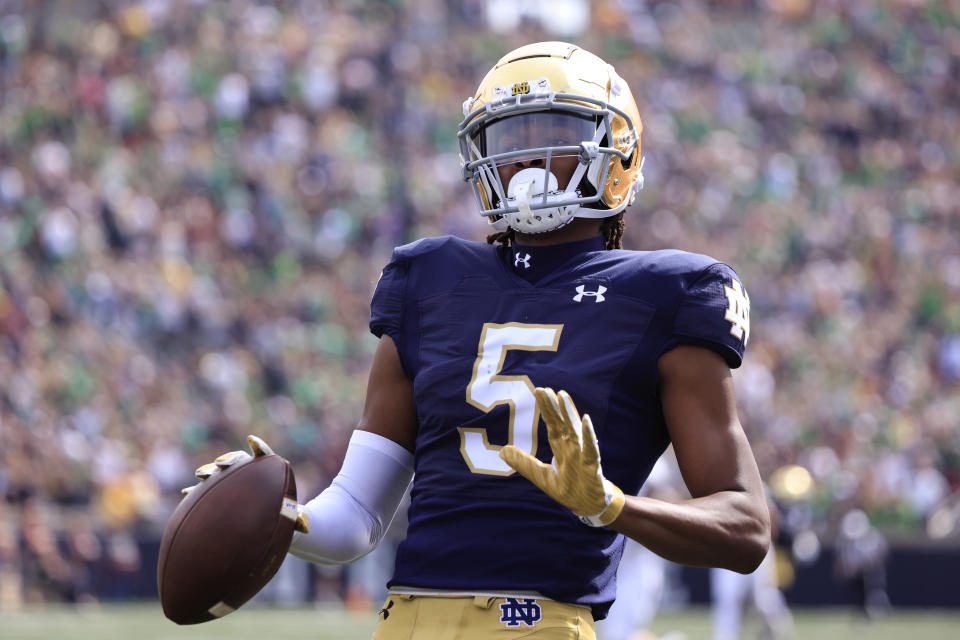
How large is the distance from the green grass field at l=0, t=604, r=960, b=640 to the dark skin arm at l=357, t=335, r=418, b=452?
743 cm

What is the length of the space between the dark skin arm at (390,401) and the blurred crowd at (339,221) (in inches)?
333

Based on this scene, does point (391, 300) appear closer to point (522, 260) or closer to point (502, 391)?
point (522, 260)

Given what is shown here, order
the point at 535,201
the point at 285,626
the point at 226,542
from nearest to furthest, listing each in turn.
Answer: the point at 226,542 → the point at 535,201 → the point at 285,626

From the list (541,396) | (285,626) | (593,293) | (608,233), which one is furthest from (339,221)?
(541,396)

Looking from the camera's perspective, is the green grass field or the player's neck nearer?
the player's neck

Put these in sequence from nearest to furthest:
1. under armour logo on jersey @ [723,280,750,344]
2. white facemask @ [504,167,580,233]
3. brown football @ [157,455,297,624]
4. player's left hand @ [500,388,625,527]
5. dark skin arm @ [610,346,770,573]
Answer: player's left hand @ [500,388,625,527] → dark skin arm @ [610,346,770,573] → brown football @ [157,455,297,624] → under armour logo on jersey @ [723,280,750,344] → white facemask @ [504,167,580,233]

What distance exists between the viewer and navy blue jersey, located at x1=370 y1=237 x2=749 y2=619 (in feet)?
8.45

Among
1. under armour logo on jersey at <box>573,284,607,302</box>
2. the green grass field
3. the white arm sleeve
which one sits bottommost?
the green grass field

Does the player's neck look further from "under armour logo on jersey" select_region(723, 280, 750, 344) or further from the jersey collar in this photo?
"under armour logo on jersey" select_region(723, 280, 750, 344)

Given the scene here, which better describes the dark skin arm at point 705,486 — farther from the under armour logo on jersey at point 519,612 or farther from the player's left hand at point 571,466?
the under armour logo on jersey at point 519,612

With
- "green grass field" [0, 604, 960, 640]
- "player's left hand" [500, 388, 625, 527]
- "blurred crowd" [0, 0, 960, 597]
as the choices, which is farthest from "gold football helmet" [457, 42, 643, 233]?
"blurred crowd" [0, 0, 960, 597]

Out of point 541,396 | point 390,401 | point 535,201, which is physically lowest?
point 390,401

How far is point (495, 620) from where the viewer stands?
2.54 metres

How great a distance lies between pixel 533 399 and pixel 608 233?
51 centimetres
